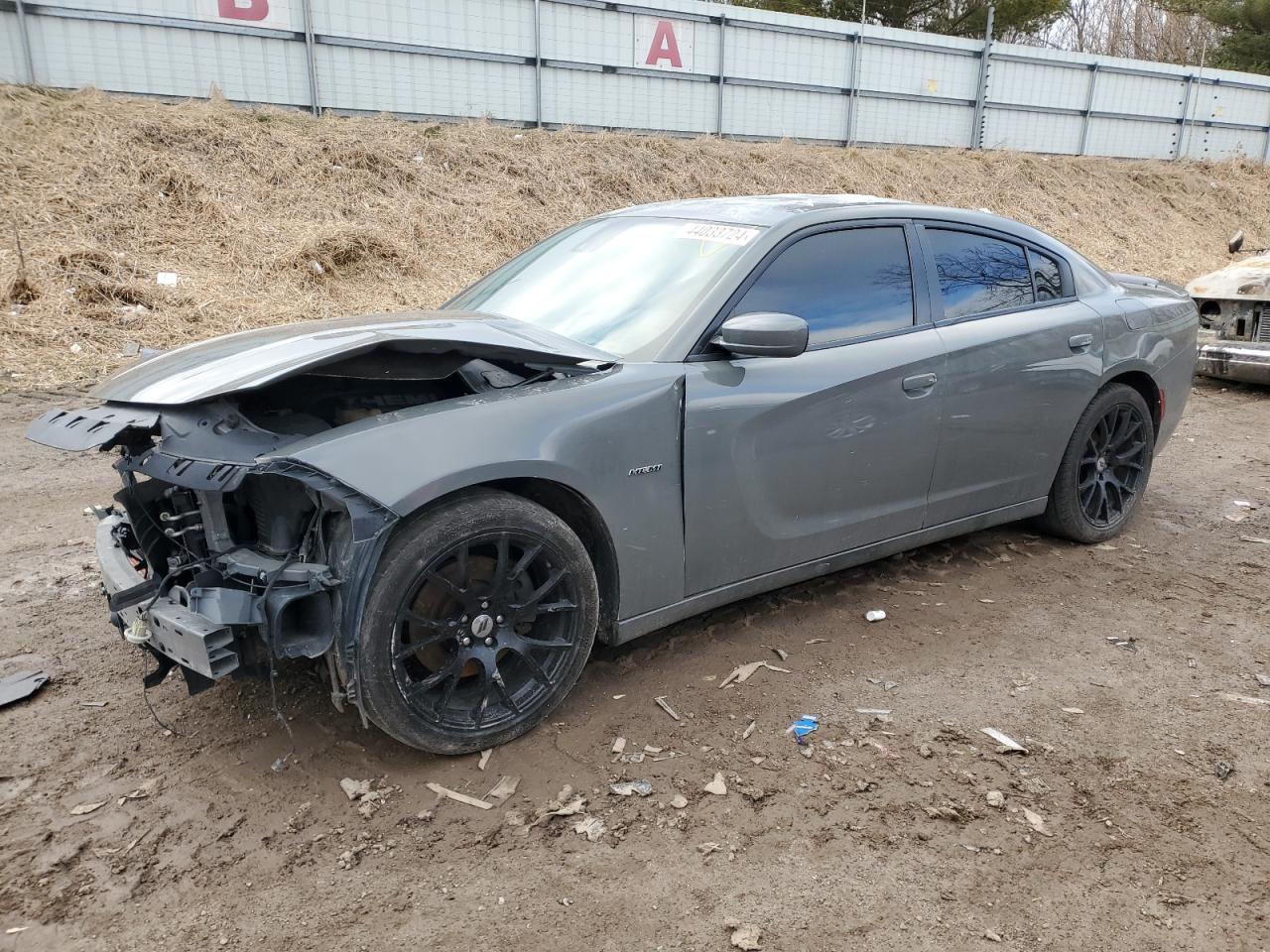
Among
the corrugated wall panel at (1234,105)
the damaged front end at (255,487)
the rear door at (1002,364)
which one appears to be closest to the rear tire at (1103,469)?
the rear door at (1002,364)

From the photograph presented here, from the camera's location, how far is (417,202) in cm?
1283

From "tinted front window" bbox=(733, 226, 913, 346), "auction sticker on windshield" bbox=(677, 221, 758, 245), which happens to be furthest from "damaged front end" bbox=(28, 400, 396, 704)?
"auction sticker on windshield" bbox=(677, 221, 758, 245)

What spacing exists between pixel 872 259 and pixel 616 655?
1.89 metres

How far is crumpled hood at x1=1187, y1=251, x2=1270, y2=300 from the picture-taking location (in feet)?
26.6

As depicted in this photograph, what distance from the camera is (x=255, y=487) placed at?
288 centimetres

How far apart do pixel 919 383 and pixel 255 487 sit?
2513mm

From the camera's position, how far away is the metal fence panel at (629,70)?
12234 mm

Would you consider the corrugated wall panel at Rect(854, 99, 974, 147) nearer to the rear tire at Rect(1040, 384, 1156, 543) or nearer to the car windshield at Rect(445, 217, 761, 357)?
the rear tire at Rect(1040, 384, 1156, 543)

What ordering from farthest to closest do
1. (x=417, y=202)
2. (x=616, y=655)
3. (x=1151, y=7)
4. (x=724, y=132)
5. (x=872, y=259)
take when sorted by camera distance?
(x=1151, y=7) → (x=724, y=132) → (x=417, y=202) → (x=872, y=259) → (x=616, y=655)

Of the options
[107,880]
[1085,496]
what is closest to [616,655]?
[107,880]

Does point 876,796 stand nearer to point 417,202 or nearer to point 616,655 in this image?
point 616,655

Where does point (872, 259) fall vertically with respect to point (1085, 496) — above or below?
above

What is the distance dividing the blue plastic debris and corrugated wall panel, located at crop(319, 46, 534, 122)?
1285 centimetres

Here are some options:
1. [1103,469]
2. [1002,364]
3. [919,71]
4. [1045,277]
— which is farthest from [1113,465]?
[919,71]
